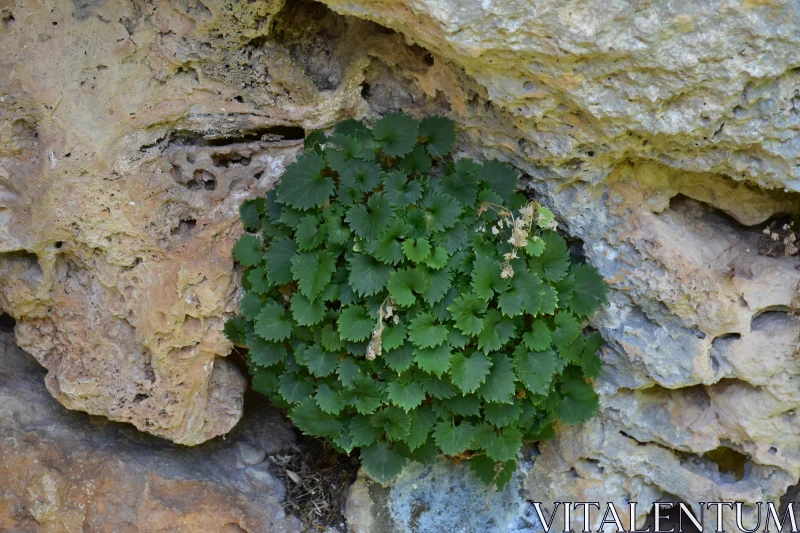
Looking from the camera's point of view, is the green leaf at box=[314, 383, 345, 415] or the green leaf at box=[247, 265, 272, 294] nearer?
the green leaf at box=[314, 383, 345, 415]

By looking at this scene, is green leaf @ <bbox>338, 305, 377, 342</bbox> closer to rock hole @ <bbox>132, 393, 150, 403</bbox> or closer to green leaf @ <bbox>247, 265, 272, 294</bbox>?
green leaf @ <bbox>247, 265, 272, 294</bbox>

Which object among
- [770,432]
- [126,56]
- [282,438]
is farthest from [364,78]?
[770,432]

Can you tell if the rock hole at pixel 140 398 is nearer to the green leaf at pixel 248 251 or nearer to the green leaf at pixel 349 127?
the green leaf at pixel 248 251

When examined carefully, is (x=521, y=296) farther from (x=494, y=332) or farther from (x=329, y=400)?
(x=329, y=400)

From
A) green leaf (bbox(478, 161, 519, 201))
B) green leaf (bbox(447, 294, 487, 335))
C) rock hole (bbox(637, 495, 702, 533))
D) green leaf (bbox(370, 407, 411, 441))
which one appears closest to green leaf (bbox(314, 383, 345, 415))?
green leaf (bbox(370, 407, 411, 441))

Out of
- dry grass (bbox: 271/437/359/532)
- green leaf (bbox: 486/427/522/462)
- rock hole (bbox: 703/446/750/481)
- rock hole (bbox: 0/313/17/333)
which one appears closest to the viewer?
green leaf (bbox: 486/427/522/462)

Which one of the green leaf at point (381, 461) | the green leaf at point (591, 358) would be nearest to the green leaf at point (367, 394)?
the green leaf at point (381, 461)

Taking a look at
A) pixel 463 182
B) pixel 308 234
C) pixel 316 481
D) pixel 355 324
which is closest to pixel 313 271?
pixel 308 234
